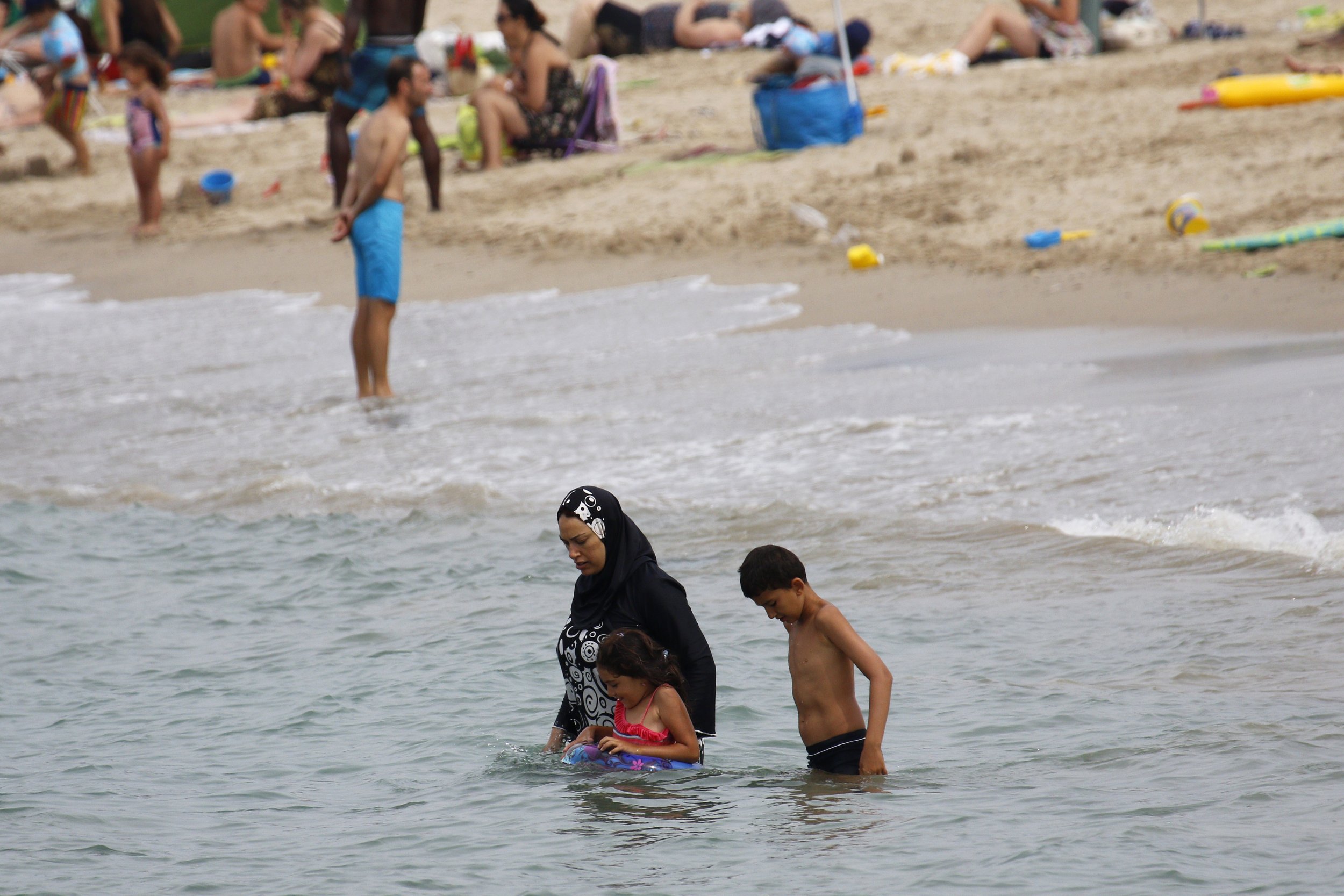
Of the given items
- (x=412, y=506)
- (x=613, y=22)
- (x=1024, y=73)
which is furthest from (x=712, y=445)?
(x=613, y=22)

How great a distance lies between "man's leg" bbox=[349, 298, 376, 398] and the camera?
372 inches

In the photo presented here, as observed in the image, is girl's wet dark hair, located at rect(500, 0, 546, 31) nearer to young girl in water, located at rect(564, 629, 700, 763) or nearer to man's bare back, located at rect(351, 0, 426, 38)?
man's bare back, located at rect(351, 0, 426, 38)

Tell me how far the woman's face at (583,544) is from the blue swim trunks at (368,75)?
30.4ft

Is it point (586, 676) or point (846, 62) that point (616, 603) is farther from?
point (846, 62)

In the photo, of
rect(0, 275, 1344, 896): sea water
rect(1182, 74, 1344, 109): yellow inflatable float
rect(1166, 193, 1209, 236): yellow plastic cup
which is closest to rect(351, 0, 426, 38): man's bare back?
rect(0, 275, 1344, 896): sea water

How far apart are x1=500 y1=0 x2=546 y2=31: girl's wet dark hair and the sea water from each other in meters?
5.09

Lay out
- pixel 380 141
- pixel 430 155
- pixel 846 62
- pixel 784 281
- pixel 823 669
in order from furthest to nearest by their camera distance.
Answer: pixel 846 62
pixel 430 155
pixel 784 281
pixel 380 141
pixel 823 669

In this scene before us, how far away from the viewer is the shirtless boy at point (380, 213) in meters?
8.98

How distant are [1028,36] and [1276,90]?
476 centimetres

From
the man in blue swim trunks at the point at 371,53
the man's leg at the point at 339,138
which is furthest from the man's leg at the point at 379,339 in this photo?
the man's leg at the point at 339,138

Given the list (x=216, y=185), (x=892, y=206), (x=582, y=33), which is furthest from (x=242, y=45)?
(x=892, y=206)

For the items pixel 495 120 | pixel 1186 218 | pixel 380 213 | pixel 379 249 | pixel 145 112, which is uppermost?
pixel 145 112

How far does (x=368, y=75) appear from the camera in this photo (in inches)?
504

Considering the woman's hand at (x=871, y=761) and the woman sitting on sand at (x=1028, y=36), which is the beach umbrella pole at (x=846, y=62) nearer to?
the woman sitting on sand at (x=1028, y=36)
